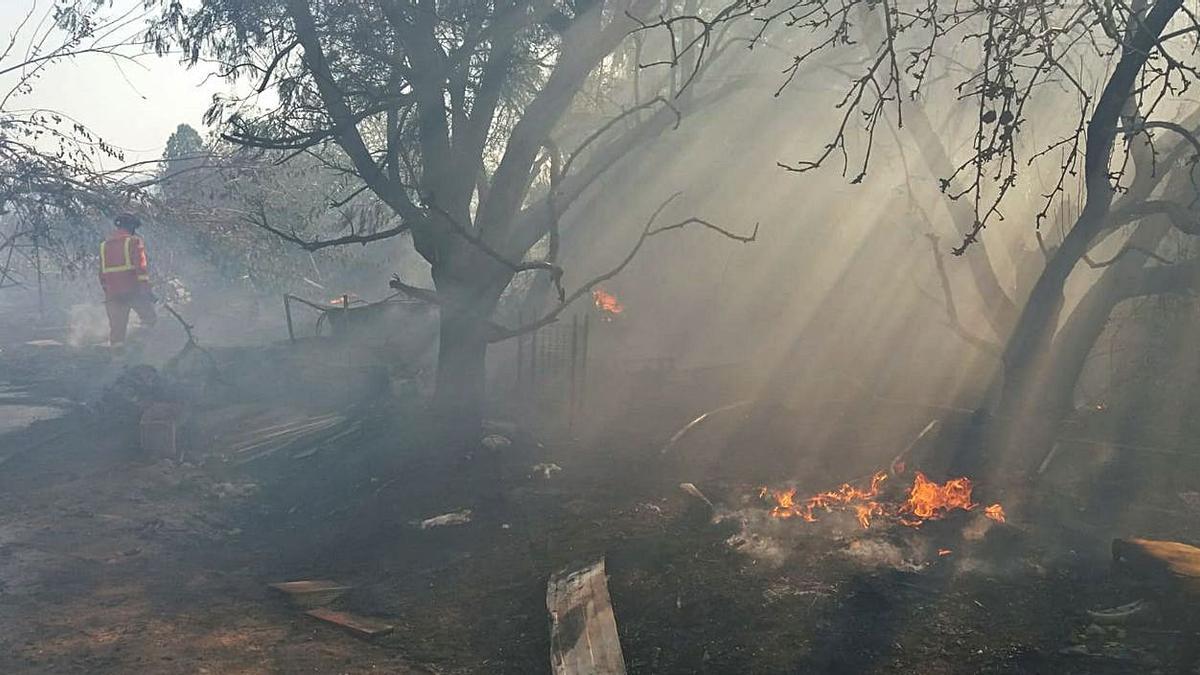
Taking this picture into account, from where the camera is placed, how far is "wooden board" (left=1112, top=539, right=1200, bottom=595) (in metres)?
4.79

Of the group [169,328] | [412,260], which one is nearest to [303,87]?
[169,328]

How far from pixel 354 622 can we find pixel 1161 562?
5496 mm

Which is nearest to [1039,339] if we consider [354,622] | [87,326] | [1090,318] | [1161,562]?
[1090,318]

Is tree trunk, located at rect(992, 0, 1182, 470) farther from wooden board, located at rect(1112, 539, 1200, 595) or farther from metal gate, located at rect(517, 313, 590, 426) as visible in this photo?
metal gate, located at rect(517, 313, 590, 426)

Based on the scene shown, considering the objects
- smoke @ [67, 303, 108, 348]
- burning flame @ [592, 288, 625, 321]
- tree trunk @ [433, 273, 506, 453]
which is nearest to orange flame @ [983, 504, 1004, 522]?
tree trunk @ [433, 273, 506, 453]

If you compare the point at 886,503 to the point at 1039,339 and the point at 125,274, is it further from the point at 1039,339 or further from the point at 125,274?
the point at 125,274

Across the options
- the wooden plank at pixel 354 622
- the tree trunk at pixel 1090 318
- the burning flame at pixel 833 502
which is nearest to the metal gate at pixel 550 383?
the burning flame at pixel 833 502

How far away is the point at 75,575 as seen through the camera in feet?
20.0

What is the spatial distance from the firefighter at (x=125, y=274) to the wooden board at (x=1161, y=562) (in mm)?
12753

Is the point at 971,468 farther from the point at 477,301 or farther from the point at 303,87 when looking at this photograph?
the point at 303,87

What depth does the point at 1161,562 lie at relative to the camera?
5.04m

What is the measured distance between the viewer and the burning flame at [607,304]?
60.3 feet

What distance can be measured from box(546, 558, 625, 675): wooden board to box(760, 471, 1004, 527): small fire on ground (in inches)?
79.8

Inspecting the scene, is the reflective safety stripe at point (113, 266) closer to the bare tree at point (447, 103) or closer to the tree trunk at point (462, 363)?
the bare tree at point (447, 103)
